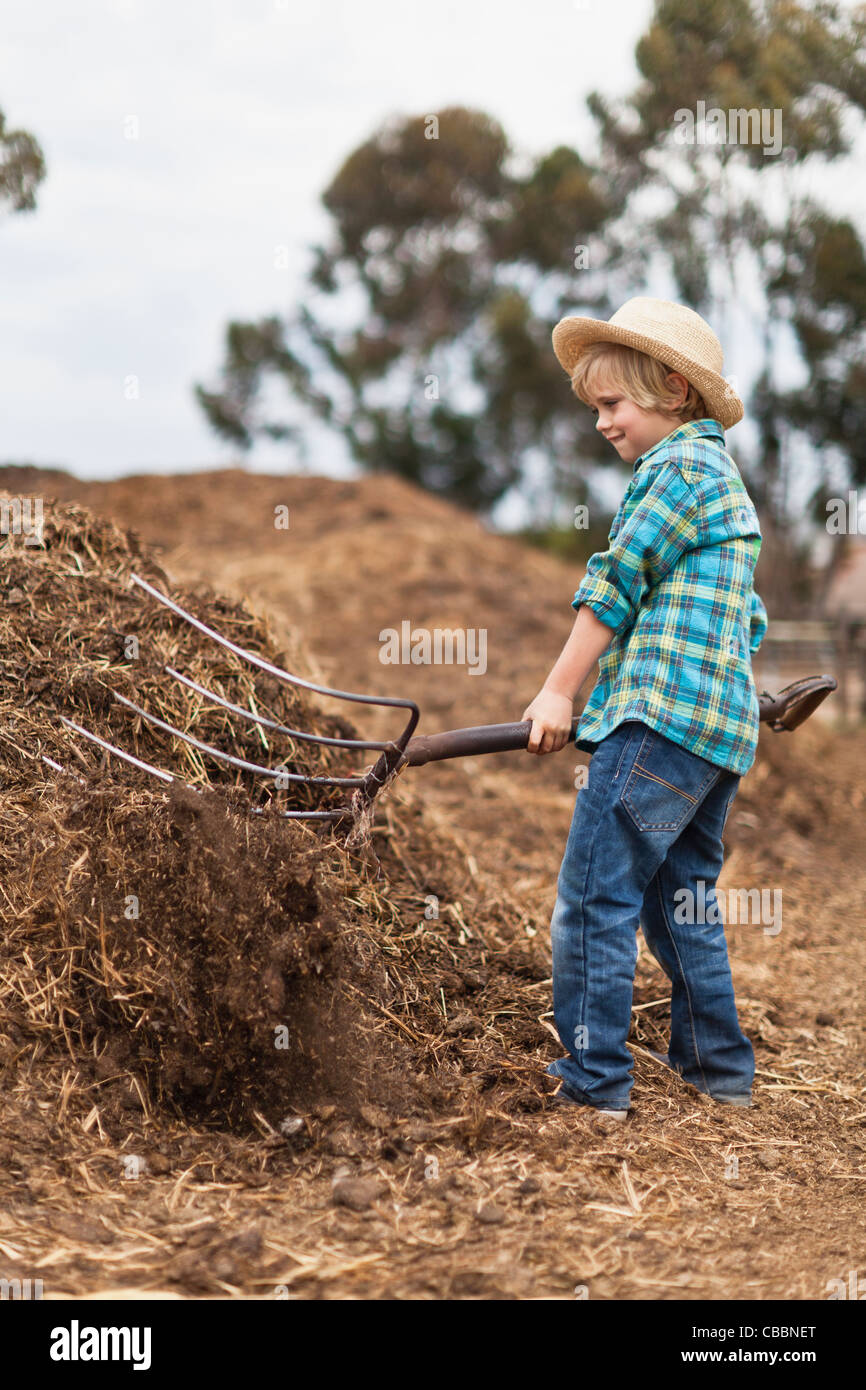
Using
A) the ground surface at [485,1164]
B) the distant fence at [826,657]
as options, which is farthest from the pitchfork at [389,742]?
the distant fence at [826,657]

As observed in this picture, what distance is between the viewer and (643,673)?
249cm

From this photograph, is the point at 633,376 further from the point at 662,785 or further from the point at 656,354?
the point at 662,785

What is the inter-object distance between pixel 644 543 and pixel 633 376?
1.33 feet

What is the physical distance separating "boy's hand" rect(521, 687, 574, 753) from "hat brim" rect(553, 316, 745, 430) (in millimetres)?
736

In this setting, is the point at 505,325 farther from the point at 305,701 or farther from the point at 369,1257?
the point at 369,1257

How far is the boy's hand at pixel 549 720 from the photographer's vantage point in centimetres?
244

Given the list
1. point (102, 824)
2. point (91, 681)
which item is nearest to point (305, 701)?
point (91, 681)

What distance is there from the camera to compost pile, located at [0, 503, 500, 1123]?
7.45 feet

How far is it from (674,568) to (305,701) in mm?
1472

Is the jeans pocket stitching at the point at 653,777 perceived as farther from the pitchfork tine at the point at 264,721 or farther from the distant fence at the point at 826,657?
the distant fence at the point at 826,657

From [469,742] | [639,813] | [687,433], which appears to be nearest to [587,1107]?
[639,813]

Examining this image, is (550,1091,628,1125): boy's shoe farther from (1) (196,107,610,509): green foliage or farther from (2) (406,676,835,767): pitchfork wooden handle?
(1) (196,107,610,509): green foliage

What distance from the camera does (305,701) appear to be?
3656 mm

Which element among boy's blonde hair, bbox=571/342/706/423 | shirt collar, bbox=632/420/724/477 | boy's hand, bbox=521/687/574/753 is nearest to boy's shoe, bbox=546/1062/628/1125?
boy's hand, bbox=521/687/574/753
